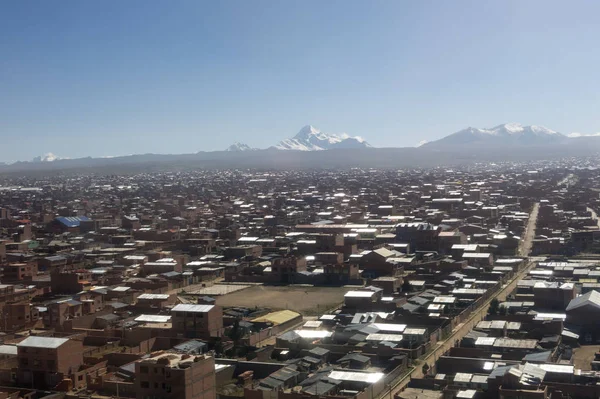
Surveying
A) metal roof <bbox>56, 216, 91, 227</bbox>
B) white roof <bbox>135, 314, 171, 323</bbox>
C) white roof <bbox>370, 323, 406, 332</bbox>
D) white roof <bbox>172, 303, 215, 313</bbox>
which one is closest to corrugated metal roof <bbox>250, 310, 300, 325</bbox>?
white roof <bbox>172, 303, 215, 313</bbox>

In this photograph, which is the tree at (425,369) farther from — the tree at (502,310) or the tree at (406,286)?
the tree at (406,286)

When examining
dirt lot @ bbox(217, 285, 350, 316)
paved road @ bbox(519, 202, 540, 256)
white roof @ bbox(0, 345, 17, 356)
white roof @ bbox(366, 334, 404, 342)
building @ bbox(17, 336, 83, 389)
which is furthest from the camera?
paved road @ bbox(519, 202, 540, 256)

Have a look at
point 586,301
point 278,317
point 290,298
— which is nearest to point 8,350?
point 278,317

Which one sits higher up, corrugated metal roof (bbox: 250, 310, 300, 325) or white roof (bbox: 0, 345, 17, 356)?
white roof (bbox: 0, 345, 17, 356)

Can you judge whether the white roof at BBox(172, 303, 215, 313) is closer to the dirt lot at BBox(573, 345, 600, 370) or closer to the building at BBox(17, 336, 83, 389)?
the building at BBox(17, 336, 83, 389)

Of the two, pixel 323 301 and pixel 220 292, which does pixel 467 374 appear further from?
pixel 220 292

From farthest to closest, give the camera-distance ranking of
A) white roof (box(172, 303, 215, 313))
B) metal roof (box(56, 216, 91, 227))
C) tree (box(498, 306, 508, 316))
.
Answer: metal roof (box(56, 216, 91, 227)), tree (box(498, 306, 508, 316)), white roof (box(172, 303, 215, 313))
